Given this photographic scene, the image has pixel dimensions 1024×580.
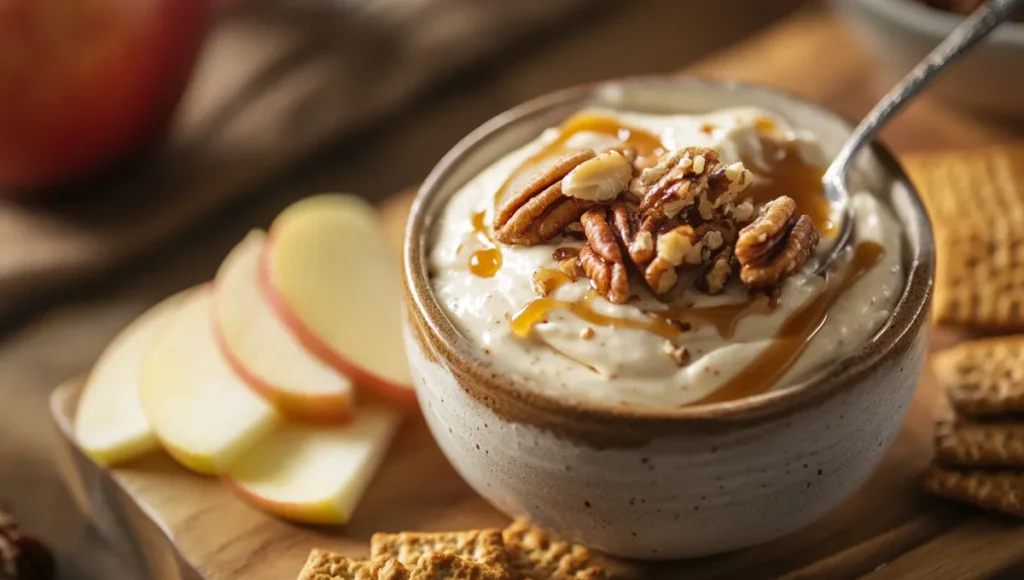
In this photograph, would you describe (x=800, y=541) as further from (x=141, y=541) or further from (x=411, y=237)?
(x=141, y=541)

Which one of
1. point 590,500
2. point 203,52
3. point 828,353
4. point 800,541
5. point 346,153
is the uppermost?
point 203,52

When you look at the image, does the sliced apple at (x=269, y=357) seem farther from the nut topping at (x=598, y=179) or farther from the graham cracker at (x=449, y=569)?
the nut topping at (x=598, y=179)

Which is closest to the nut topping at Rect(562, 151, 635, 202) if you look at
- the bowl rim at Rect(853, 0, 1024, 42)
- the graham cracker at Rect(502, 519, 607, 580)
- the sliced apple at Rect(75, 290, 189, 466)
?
the graham cracker at Rect(502, 519, 607, 580)

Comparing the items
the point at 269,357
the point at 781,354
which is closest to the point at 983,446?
the point at 781,354

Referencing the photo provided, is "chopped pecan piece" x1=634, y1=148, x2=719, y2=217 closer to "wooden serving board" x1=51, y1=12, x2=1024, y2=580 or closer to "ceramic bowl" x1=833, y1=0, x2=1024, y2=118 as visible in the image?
"wooden serving board" x1=51, y1=12, x2=1024, y2=580

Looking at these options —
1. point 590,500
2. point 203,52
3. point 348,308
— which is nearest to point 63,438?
point 348,308

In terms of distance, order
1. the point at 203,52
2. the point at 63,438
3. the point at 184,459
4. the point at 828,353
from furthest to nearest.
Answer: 1. the point at 203,52
2. the point at 63,438
3. the point at 184,459
4. the point at 828,353

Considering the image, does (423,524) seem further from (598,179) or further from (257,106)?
(257,106)

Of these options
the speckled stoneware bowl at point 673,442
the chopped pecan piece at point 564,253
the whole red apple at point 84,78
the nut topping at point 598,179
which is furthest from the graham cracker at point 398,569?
the whole red apple at point 84,78
